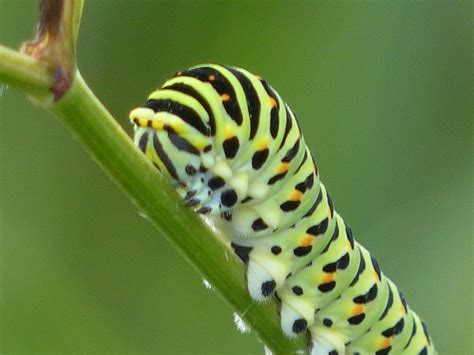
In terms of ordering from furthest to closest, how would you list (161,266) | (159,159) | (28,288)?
(161,266), (28,288), (159,159)

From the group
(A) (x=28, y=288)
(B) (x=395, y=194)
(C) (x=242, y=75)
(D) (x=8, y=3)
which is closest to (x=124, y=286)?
(A) (x=28, y=288)

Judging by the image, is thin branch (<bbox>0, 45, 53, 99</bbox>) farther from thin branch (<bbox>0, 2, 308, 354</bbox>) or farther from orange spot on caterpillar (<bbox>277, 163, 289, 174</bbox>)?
orange spot on caterpillar (<bbox>277, 163, 289, 174</bbox>)

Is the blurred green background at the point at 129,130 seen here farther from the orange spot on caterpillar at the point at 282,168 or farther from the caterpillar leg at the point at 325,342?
the orange spot on caterpillar at the point at 282,168

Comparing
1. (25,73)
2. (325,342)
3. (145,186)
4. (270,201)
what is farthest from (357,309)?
(25,73)

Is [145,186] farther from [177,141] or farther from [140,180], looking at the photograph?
[177,141]

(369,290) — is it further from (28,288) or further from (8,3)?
(8,3)

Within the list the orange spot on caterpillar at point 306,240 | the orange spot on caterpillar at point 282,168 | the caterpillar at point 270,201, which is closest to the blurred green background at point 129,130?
the caterpillar at point 270,201
